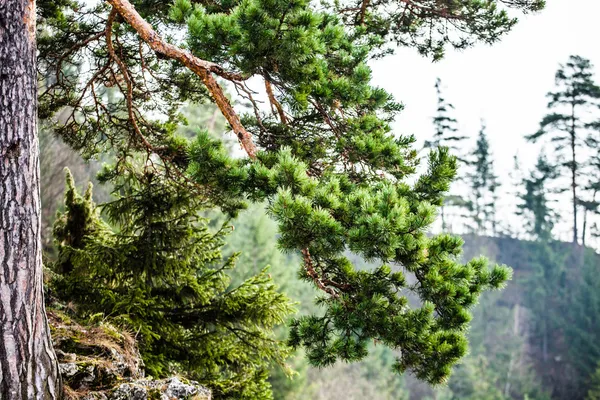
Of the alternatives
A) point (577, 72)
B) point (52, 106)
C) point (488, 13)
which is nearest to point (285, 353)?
point (52, 106)

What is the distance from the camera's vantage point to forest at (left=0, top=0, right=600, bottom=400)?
9.05 feet

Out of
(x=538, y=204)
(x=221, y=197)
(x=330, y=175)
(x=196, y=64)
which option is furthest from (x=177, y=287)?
(x=538, y=204)

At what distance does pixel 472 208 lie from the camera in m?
32.3

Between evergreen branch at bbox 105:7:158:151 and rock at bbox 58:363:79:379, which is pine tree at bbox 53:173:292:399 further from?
rock at bbox 58:363:79:379

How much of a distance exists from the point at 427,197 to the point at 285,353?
303cm

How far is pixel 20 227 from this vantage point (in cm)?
268

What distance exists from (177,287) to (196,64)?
3061 millimetres

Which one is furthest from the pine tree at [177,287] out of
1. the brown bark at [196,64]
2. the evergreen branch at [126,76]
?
the brown bark at [196,64]

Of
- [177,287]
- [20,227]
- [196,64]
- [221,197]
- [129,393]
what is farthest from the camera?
[177,287]

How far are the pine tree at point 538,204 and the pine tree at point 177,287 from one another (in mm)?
27379

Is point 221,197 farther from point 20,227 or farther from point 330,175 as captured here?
point 20,227

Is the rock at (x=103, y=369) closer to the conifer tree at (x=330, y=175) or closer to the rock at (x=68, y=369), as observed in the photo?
the rock at (x=68, y=369)

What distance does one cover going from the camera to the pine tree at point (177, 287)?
5395mm

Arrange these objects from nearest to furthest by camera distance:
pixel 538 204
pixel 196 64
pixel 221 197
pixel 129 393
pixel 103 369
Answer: pixel 129 393, pixel 196 64, pixel 103 369, pixel 221 197, pixel 538 204
